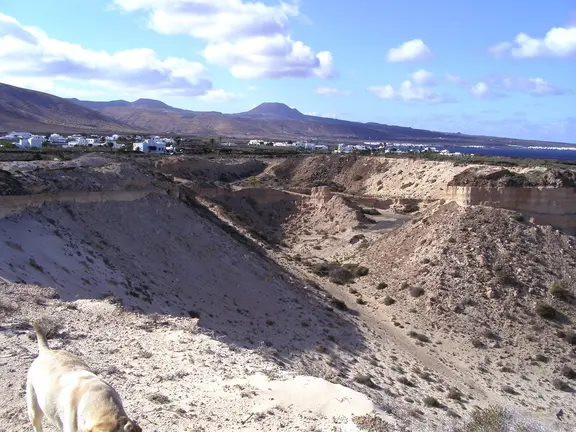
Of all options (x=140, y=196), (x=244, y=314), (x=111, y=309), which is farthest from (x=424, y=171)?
(x=111, y=309)

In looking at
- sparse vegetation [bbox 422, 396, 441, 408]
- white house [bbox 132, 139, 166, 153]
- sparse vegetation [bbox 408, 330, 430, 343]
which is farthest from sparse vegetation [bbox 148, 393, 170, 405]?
white house [bbox 132, 139, 166, 153]

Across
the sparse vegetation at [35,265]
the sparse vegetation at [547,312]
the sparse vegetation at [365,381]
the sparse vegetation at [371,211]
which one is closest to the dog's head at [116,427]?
the sparse vegetation at [365,381]

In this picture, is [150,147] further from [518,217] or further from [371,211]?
[518,217]

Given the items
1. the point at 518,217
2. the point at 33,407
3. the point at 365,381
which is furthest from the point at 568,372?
the point at 33,407

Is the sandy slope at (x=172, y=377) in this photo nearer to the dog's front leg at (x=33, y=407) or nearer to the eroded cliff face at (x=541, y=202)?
the dog's front leg at (x=33, y=407)

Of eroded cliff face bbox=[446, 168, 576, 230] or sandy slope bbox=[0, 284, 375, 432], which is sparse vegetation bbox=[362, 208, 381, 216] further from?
sandy slope bbox=[0, 284, 375, 432]
